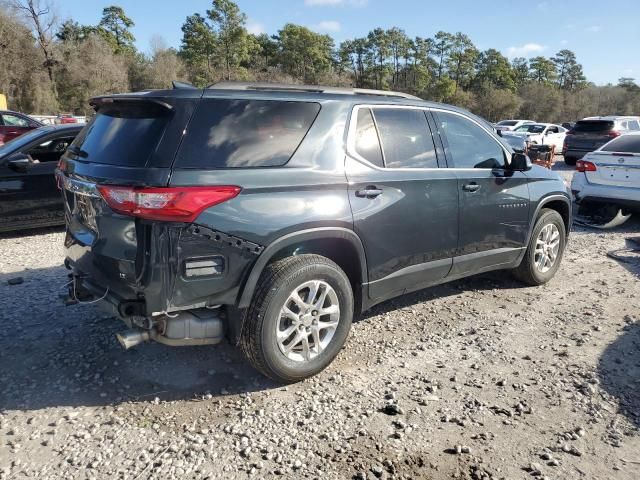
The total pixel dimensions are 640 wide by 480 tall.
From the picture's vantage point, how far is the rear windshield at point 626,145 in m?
7.82

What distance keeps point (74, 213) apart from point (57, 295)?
181 centimetres

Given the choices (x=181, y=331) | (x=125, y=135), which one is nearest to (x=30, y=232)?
(x=125, y=135)

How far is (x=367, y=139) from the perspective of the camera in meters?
3.58

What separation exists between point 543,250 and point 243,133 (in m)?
3.63

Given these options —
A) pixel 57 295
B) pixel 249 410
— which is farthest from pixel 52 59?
pixel 249 410

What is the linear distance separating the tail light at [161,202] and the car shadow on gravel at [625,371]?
283 cm

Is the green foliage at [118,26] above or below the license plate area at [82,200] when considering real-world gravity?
above

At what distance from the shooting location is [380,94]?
3.89m

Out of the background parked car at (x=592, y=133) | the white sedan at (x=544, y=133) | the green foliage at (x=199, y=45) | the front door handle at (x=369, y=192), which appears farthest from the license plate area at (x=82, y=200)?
the green foliage at (x=199, y=45)

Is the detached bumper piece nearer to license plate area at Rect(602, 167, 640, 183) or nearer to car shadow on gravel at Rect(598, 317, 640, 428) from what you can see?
car shadow on gravel at Rect(598, 317, 640, 428)

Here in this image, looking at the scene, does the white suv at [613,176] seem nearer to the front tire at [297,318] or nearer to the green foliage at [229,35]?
the front tire at [297,318]

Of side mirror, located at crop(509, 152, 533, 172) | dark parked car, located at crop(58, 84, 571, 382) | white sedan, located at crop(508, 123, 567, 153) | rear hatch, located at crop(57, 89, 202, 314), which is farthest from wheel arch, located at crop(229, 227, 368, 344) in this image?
white sedan, located at crop(508, 123, 567, 153)

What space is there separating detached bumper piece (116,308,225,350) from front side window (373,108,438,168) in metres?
1.69

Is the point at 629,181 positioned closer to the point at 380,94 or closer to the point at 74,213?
the point at 380,94
